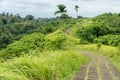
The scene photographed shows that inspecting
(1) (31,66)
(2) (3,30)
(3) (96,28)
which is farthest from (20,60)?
(2) (3,30)

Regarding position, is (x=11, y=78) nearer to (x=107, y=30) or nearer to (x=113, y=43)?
(x=113, y=43)

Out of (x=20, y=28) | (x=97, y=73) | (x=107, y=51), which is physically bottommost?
(x=20, y=28)

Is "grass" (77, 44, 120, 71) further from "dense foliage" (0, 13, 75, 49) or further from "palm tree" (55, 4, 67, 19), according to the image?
"dense foliage" (0, 13, 75, 49)

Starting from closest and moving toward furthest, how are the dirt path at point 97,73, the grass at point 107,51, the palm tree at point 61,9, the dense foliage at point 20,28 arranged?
the dirt path at point 97,73 → the grass at point 107,51 → the palm tree at point 61,9 → the dense foliage at point 20,28

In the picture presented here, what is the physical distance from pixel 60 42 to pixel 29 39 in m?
11.1

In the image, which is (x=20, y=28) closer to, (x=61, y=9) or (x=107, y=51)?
(x=61, y=9)

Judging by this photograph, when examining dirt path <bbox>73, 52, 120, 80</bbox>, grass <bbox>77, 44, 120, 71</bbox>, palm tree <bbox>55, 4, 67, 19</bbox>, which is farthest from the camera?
palm tree <bbox>55, 4, 67, 19</bbox>

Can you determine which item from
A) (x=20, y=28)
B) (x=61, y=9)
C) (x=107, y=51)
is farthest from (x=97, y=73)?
(x=20, y=28)

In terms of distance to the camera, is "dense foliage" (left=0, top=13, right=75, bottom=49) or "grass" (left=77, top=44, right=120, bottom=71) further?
"dense foliage" (left=0, top=13, right=75, bottom=49)

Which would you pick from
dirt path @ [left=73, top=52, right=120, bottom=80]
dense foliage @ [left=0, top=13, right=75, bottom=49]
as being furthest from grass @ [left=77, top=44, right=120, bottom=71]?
dense foliage @ [left=0, top=13, right=75, bottom=49]

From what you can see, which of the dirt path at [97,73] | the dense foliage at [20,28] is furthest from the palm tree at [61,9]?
the dirt path at [97,73]

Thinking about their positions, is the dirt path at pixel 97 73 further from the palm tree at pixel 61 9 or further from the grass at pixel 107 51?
the palm tree at pixel 61 9

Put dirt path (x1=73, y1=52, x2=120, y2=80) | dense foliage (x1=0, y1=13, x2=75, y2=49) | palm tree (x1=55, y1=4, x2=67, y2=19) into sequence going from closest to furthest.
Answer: dirt path (x1=73, y1=52, x2=120, y2=80) < palm tree (x1=55, y1=4, x2=67, y2=19) < dense foliage (x1=0, y1=13, x2=75, y2=49)

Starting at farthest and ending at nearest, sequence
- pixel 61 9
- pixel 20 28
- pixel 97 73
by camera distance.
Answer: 1. pixel 20 28
2. pixel 61 9
3. pixel 97 73
